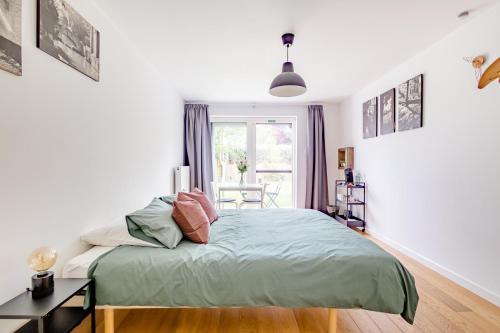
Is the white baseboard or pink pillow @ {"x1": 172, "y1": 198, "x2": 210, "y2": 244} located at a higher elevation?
pink pillow @ {"x1": 172, "y1": 198, "x2": 210, "y2": 244}

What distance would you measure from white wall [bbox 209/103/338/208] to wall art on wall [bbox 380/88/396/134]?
159 centimetres

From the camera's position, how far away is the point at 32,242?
4.70 ft

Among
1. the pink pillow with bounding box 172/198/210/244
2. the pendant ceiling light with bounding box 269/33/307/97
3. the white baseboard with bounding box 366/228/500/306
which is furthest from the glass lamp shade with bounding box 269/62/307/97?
the white baseboard with bounding box 366/228/500/306

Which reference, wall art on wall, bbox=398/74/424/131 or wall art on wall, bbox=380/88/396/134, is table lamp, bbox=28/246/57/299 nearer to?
wall art on wall, bbox=398/74/424/131

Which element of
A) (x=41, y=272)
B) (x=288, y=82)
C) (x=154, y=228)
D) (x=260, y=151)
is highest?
(x=288, y=82)

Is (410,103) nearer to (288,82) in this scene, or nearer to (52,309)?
(288,82)

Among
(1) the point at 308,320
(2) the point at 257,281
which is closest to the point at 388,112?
(1) the point at 308,320

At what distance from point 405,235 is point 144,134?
3.45m

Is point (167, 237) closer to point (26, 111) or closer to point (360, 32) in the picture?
point (26, 111)

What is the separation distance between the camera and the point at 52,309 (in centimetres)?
119

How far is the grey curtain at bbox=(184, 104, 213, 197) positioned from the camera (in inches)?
194

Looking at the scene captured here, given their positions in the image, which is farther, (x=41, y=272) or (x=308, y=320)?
(x=308, y=320)

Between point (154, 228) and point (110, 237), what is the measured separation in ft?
1.14

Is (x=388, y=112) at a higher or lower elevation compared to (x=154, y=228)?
higher
